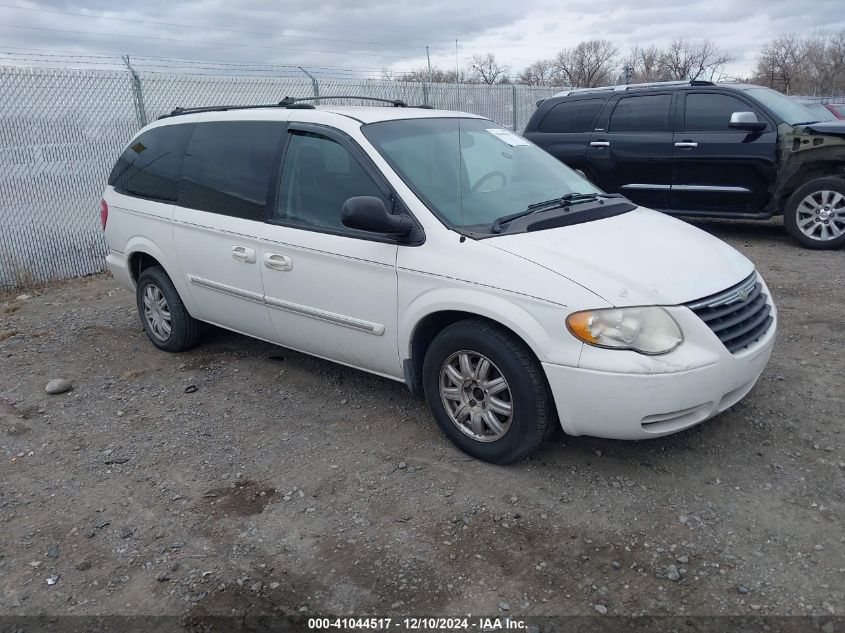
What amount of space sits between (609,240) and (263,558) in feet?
7.44

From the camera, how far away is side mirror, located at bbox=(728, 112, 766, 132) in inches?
318

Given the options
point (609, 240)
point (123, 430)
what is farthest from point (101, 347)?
point (609, 240)

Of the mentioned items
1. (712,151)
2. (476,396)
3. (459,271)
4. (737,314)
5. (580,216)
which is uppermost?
(712,151)

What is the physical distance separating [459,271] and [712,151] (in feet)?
19.8

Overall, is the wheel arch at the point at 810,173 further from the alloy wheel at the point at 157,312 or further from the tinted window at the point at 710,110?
the alloy wheel at the point at 157,312

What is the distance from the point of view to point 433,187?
402 centimetres

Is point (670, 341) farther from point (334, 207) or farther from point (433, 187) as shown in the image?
point (334, 207)

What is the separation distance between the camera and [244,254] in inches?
182

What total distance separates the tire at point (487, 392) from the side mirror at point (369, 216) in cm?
60

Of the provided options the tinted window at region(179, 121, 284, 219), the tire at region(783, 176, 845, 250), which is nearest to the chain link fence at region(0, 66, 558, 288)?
the tinted window at region(179, 121, 284, 219)

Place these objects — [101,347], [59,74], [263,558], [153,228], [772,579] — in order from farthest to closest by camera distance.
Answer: [59,74] < [101,347] < [153,228] < [263,558] < [772,579]

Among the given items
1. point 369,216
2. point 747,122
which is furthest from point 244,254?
point 747,122

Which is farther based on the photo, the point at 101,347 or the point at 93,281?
the point at 93,281

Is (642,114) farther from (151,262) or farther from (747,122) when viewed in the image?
(151,262)
